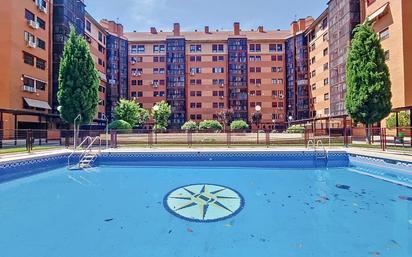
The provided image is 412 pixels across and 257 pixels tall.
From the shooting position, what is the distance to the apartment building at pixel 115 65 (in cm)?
5244

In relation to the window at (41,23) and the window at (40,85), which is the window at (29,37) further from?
the window at (40,85)

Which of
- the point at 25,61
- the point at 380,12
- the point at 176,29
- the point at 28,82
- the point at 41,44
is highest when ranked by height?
the point at 176,29

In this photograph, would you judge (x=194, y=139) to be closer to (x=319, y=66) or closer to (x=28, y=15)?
(x=28, y=15)

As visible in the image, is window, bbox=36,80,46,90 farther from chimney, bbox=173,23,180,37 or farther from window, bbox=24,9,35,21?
chimney, bbox=173,23,180,37

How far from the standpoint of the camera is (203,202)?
721 centimetres

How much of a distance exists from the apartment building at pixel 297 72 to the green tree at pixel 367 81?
32145mm

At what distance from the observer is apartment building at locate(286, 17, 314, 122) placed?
5288 cm

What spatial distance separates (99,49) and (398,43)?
45.0 m

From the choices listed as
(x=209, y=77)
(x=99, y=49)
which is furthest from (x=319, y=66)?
(x=99, y=49)

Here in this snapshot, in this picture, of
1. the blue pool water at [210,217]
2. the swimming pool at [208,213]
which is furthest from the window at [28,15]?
the blue pool water at [210,217]

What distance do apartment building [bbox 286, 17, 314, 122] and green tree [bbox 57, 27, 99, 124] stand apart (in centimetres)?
3922

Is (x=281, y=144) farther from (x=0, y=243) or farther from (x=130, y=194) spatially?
(x=0, y=243)

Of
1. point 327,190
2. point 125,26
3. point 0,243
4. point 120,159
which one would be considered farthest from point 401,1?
point 125,26

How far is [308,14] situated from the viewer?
181ft
